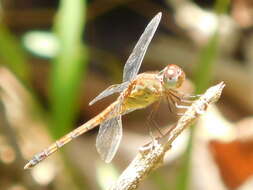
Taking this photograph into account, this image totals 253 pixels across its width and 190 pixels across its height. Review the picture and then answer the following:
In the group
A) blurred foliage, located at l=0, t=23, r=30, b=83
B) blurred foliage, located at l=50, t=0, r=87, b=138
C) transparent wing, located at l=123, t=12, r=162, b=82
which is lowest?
transparent wing, located at l=123, t=12, r=162, b=82

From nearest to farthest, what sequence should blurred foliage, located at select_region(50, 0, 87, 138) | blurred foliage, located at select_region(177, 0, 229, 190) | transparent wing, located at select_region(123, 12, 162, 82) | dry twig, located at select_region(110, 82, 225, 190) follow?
dry twig, located at select_region(110, 82, 225, 190) < transparent wing, located at select_region(123, 12, 162, 82) < blurred foliage, located at select_region(177, 0, 229, 190) < blurred foliage, located at select_region(50, 0, 87, 138)

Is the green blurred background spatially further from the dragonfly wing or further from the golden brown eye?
the golden brown eye

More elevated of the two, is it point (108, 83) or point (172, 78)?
point (108, 83)

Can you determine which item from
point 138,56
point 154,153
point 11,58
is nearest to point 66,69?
point 11,58

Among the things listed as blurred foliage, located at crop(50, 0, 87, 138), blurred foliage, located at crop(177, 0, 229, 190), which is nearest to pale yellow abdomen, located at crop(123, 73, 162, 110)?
blurred foliage, located at crop(177, 0, 229, 190)

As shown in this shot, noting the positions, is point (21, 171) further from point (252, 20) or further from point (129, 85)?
point (252, 20)

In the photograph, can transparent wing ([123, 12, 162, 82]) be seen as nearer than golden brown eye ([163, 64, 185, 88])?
No

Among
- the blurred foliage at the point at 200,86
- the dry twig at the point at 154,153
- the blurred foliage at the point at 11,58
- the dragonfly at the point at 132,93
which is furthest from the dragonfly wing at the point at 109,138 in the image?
the blurred foliage at the point at 11,58

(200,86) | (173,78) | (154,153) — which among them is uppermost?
(200,86)

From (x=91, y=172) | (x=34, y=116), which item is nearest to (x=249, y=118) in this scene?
(x=91, y=172)

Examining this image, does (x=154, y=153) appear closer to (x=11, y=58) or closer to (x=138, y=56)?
(x=138, y=56)
